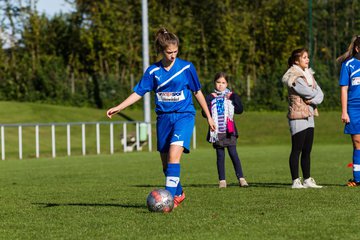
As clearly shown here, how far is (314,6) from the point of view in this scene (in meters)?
49.1

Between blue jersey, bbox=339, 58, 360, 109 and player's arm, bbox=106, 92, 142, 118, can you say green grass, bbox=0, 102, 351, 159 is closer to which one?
blue jersey, bbox=339, 58, 360, 109

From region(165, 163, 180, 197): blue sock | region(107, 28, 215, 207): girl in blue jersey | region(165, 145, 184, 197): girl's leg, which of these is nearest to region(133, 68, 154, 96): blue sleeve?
region(107, 28, 215, 207): girl in blue jersey

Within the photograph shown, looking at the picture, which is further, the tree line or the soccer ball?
the tree line

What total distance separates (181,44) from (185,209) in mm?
38443

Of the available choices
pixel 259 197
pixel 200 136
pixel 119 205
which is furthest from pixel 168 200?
pixel 200 136

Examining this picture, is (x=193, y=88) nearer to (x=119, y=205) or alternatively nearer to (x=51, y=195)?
(x=119, y=205)

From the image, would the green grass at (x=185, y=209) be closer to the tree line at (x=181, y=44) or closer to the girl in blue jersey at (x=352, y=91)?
the girl in blue jersey at (x=352, y=91)

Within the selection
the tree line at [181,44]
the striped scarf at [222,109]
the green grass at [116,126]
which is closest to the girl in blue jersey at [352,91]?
the striped scarf at [222,109]

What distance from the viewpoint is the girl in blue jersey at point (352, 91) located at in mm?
12945

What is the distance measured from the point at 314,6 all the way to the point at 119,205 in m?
39.5

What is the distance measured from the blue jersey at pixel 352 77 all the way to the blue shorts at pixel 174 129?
3.29 metres

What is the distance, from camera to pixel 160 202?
975 centimetres

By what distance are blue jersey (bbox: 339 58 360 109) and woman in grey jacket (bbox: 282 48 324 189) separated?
44cm

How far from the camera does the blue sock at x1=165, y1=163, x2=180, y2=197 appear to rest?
10281 millimetres
